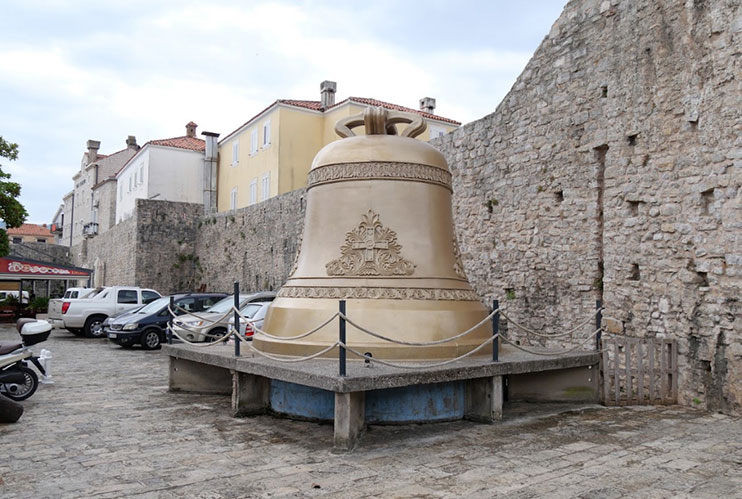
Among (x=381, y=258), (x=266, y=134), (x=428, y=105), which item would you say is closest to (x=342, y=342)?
(x=381, y=258)

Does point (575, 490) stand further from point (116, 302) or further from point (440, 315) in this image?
point (116, 302)

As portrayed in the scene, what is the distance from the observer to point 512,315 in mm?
10172

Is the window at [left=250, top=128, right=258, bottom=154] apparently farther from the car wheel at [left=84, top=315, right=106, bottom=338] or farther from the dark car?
the dark car

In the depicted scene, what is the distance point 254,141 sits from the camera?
2948 centimetres

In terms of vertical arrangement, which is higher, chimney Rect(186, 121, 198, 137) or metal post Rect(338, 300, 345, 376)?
chimney Rect(186, 121, 198, 137)

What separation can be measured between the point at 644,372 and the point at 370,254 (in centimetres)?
361

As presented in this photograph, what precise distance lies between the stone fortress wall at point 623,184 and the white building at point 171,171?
24.1 metres

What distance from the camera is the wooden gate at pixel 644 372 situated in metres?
6.95

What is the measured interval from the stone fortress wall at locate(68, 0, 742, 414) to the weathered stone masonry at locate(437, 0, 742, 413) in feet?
0.06

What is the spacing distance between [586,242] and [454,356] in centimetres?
393

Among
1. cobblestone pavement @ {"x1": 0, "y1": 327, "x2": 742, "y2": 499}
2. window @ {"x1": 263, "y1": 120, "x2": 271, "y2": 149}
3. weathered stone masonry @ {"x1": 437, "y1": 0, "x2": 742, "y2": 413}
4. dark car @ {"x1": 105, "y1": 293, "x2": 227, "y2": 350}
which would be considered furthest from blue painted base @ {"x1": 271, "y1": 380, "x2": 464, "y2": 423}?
window @ {"x1": 263, "y1": 120, "x2": 271, "y2": 149}

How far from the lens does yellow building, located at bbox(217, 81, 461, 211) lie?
27172 millimetres

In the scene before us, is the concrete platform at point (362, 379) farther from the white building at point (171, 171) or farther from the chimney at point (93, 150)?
the chimney at point (93, 150)

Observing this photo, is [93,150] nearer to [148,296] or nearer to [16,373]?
[148,296]
